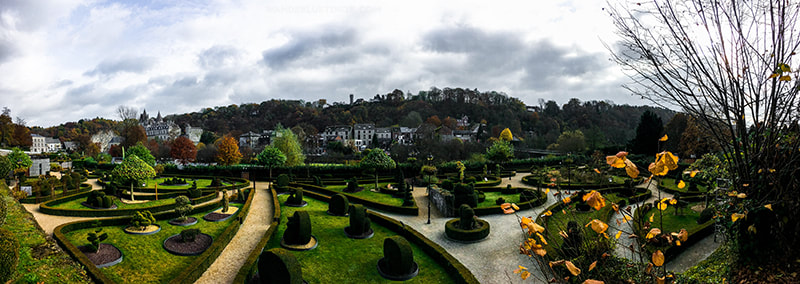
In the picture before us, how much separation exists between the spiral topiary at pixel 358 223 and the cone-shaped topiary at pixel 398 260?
3.43 metres

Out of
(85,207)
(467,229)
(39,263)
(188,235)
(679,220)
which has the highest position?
(39,263)

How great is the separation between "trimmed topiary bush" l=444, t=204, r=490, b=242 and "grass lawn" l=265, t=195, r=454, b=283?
2027 millimetres

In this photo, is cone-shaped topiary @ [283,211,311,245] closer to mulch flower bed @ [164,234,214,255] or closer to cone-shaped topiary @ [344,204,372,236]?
cone-shaped topiary @ [344,204,372,236]

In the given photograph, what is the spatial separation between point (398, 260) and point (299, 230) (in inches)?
168

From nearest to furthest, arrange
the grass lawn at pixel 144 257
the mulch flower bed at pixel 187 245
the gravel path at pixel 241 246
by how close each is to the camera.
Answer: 1. the grass lawn at pixel 144 257
2. the gravel path at pixel 241 246
3. the mulch flower bed at pixel 187 245

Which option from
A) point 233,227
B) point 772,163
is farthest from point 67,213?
point 772,163

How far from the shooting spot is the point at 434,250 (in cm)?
1335

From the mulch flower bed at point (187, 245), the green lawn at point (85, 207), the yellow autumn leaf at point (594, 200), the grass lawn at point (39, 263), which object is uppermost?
the yellow autumn leaf at point (594, 200)

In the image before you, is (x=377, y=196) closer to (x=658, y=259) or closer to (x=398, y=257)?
(x=398, y=257)

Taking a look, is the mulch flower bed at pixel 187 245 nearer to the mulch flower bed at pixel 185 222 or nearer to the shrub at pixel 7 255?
the mulch flower bed at pixel 185 222

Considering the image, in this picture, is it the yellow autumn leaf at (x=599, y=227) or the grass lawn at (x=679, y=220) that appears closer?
the yellow autumn leaf at (x=599, y=227)

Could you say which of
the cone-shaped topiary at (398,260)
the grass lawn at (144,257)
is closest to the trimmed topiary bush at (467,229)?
the cone-shaped topiary at (398,260)

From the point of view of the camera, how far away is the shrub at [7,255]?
735 centimetres

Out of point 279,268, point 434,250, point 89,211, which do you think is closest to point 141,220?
point 89,211
